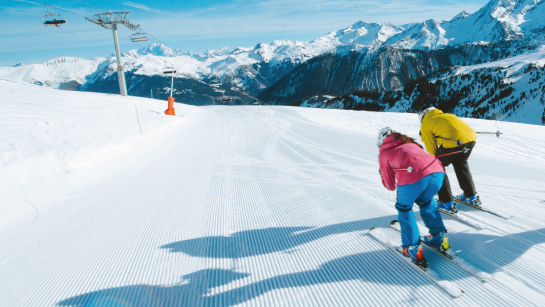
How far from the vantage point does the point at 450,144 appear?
385 cm

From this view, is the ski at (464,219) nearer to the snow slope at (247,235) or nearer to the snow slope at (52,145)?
the snow slope at (247,235)

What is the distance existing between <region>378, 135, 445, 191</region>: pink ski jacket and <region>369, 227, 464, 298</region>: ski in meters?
0.78

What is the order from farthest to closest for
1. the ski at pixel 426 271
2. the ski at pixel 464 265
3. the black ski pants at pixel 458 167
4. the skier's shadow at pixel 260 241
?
the black ski pants at pixel 458 167 → the skier's shadow at pixel 260 241 → the ski at pixel 464 265 → the ski at pixel 426 271

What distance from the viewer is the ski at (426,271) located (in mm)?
2521

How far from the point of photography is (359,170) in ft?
20.5

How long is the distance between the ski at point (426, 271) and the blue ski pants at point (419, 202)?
0.26 metres

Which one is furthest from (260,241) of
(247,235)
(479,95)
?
(479,95)

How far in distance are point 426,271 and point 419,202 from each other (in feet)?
2.31

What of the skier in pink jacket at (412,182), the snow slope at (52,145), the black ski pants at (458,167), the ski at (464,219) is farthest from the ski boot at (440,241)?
the snow slope at (52,145)

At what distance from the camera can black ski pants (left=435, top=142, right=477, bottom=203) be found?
12.7 feet

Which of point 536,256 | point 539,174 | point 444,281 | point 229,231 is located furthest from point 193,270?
point 539,174

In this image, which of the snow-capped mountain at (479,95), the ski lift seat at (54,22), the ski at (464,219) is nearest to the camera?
the ski at (464,219)

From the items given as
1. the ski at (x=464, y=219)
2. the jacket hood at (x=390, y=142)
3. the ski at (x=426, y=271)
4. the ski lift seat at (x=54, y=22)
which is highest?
the ski lift seat at (x=54, y=22)

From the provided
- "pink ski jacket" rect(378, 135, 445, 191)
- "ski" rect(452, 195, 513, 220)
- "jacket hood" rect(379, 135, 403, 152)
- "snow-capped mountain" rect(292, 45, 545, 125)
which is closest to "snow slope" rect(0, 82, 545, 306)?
"ski" rect(452, 195, 513, 220)
